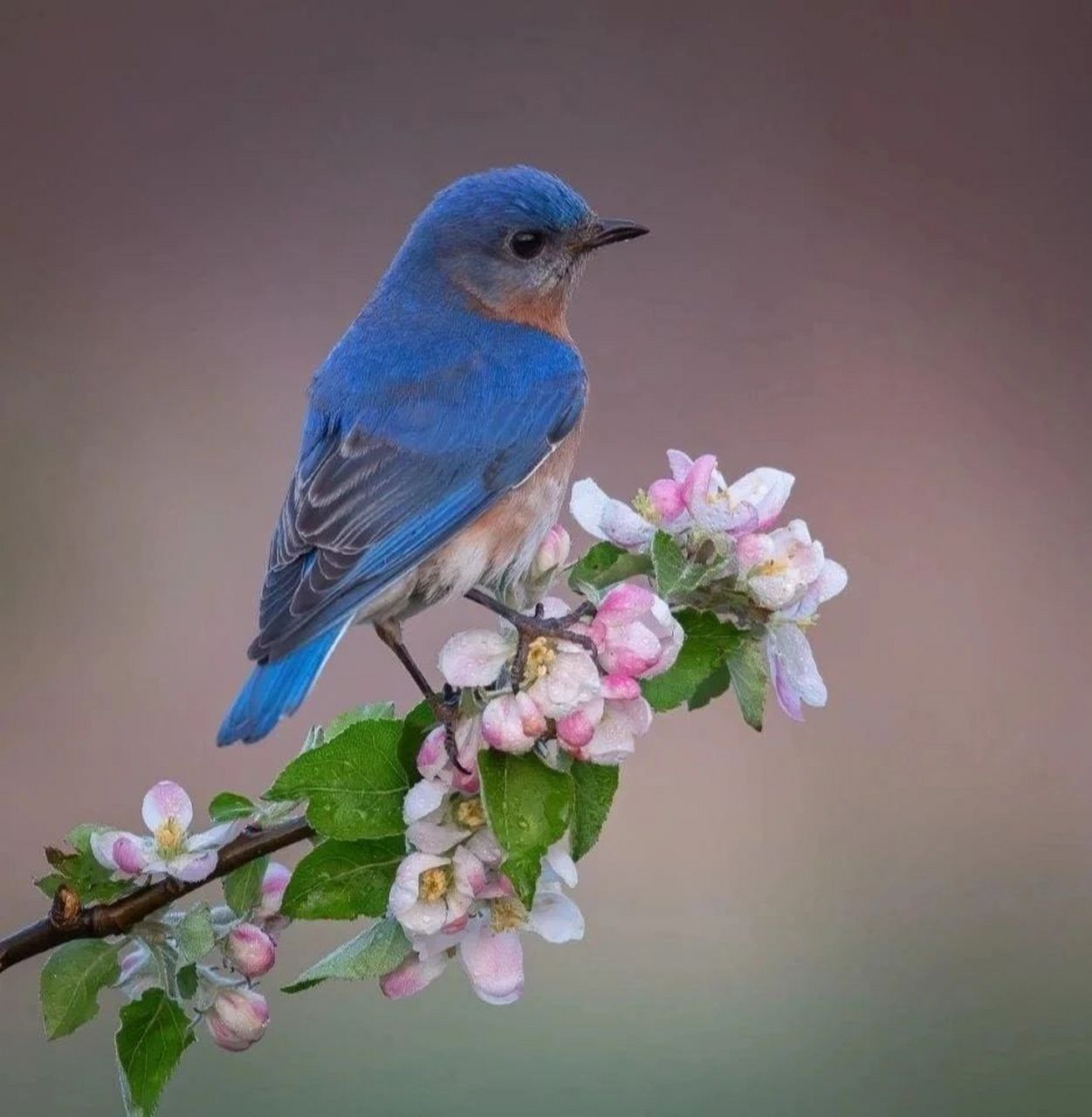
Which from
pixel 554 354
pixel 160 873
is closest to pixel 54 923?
pixel 160 873

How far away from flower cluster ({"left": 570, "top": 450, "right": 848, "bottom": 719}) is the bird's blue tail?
347mm

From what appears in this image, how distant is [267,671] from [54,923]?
464mm

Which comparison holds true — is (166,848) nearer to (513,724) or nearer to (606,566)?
(513,724)

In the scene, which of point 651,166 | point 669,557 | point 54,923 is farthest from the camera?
point 651,166

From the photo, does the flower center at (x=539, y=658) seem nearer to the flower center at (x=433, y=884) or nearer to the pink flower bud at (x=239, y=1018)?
the flower center at (x=433, y=884)

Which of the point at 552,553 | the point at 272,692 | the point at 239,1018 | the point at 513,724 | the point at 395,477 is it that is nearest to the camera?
the point at 513,724

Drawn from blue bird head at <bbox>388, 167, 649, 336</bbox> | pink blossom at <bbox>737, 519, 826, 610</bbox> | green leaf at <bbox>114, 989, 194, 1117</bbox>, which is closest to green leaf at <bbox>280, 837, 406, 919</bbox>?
green leaf at <bbox>114, 989, 194, 1117</bbox>

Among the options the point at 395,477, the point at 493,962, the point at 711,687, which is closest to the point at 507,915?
the point at 493,962

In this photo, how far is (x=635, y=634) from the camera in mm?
1328

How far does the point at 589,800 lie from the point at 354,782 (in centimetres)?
17

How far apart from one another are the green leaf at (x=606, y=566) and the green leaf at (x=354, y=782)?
7.8 inches

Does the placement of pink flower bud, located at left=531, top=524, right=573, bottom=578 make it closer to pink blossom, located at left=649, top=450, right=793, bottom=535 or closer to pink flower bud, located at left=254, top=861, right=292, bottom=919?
pink blossom, located at left=649, top=450, right=793, bottom=535

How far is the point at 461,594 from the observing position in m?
2.10

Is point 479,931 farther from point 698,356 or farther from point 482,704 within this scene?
point 698,356
